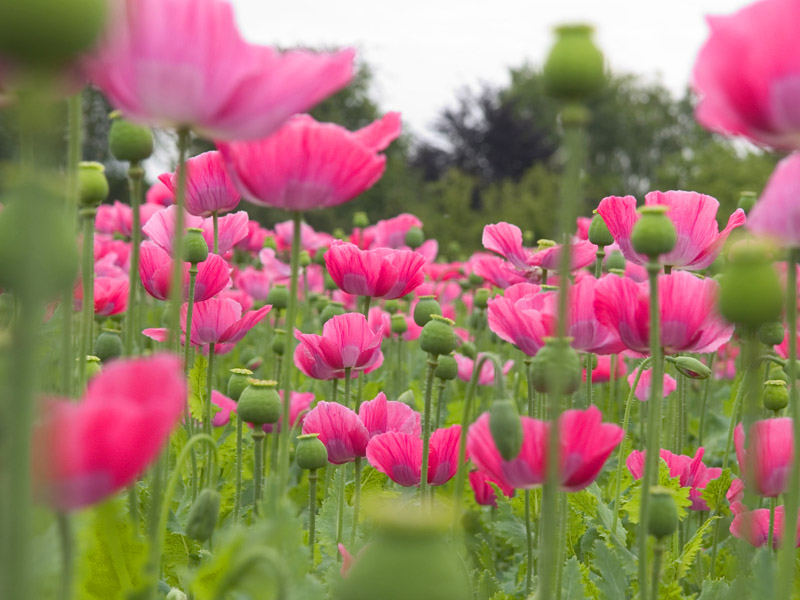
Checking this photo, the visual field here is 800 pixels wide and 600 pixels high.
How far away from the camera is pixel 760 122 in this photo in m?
0.89

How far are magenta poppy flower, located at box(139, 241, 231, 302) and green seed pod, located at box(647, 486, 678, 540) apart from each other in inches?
38.5

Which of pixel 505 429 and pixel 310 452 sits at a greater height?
pixel 505 429

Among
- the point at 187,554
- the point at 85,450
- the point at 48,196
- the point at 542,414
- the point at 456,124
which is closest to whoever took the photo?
the point at 48,196

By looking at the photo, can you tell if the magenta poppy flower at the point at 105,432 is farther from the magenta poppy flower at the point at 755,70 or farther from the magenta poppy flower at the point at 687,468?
the magenta poppy flower at the point at 687,468

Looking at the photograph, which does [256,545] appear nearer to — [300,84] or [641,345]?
[300,84]

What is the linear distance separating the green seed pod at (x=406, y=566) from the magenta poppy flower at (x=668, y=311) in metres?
0.69

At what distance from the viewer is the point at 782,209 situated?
826 millimetres

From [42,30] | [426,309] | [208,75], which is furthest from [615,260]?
[42,30]

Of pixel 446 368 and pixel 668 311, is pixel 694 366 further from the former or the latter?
pixel 446 368

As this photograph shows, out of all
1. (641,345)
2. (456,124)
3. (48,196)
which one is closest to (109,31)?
(48,196)

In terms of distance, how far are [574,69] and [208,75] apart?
0.33m

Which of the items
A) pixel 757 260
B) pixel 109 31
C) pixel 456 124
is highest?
pixel 456 124

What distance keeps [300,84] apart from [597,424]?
527 mm

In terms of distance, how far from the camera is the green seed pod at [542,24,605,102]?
2.52ft
